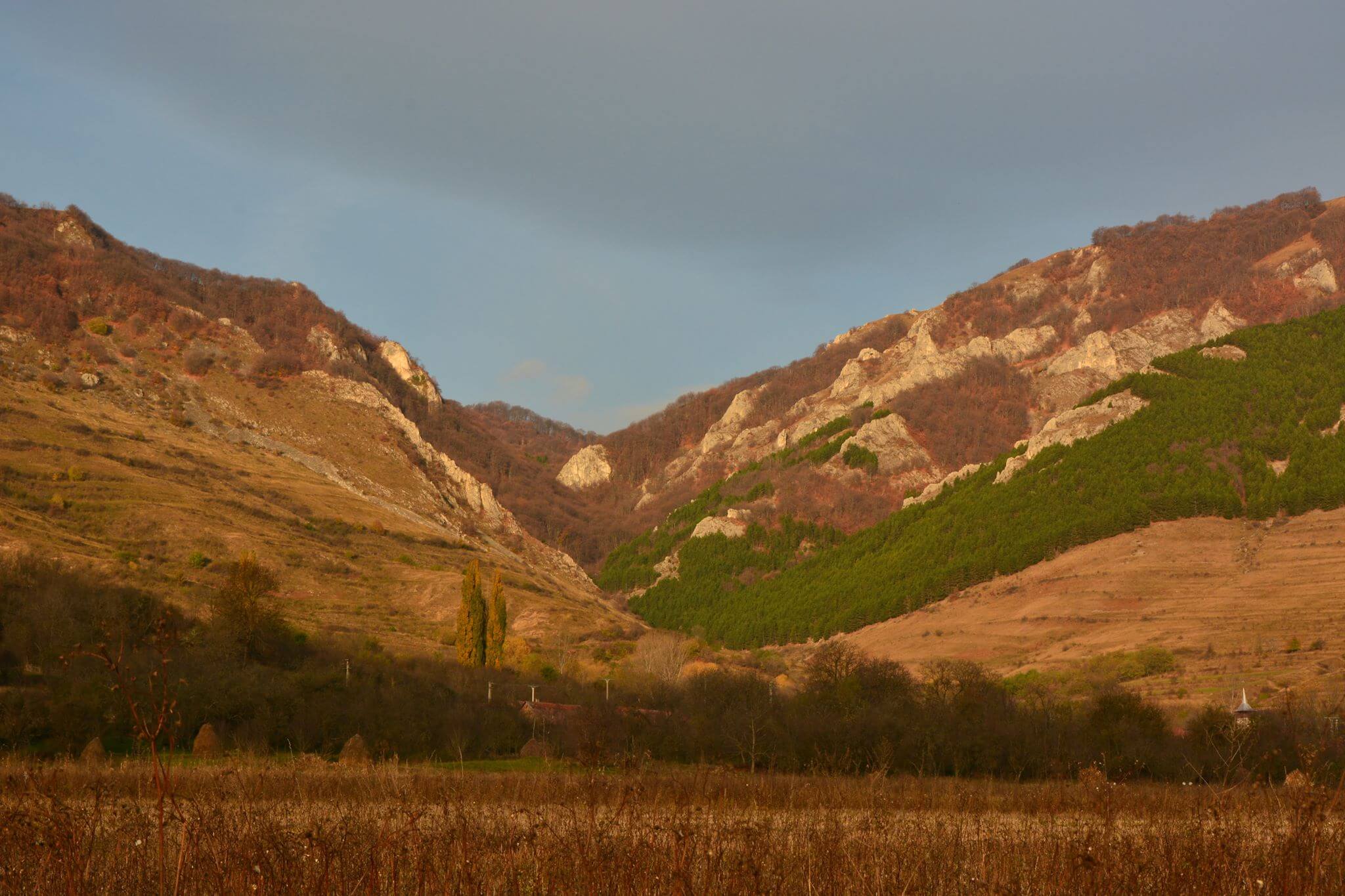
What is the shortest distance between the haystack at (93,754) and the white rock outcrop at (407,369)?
12383 cm

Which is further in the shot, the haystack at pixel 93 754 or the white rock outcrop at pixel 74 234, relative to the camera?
the white rock outcrop at pixel 74 234

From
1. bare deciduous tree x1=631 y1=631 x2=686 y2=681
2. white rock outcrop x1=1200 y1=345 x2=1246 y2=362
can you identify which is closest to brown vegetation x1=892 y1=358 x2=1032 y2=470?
white rock outcrop x1=1200 y1=345 x2=1246 y2=362

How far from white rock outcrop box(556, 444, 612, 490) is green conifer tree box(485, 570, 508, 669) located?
390 feet

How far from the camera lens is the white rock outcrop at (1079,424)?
3784 inches

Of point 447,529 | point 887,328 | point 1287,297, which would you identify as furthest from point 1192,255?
point 447,529

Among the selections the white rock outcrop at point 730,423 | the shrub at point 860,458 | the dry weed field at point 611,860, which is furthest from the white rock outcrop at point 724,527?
the dry weed field at point 611,860

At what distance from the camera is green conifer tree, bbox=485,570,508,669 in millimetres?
56719

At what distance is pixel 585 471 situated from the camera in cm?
18312

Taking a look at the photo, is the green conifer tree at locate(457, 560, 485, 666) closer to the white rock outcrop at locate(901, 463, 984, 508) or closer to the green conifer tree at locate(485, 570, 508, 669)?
the green conifer tree at locate(485, 570, 508, 669)

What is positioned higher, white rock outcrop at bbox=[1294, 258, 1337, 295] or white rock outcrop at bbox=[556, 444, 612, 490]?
white rock outcrop at bbox=[1294, 258, 1337, 295]

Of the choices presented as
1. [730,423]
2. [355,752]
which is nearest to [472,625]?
[355,752]

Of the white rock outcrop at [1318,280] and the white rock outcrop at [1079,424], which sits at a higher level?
the white rock outcrop at [1318,280]

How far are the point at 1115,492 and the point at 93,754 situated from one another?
79448 mm

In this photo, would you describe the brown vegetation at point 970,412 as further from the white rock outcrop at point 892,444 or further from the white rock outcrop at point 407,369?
the white rock outcrop at point 407,369
